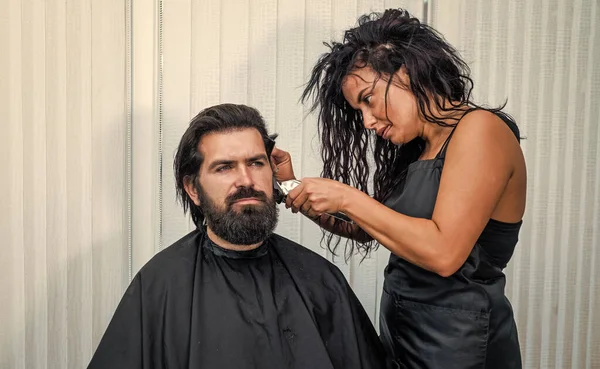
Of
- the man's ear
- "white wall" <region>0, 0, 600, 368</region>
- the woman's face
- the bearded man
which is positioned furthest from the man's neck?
"white wall" <region>0, 0, 600, 368</region>

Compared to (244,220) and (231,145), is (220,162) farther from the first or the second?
(244,220)

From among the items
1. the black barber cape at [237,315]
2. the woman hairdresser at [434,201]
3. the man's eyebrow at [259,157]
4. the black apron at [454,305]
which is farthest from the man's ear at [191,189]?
the black apron at [454,305]

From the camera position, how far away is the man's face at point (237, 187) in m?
1.88

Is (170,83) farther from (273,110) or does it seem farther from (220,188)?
(220,188)

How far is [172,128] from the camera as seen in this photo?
8.76ft

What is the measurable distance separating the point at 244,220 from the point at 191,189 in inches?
10.6

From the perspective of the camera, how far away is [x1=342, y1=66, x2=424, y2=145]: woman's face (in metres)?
1.79

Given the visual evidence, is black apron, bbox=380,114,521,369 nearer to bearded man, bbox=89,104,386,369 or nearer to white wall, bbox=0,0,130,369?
bearded man, bbox=89,104,386,369

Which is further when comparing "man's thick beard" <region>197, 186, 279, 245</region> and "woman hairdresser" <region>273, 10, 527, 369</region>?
"man's thick beard" <region>197, 186, 279, 245</region>

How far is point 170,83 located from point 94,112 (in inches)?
13.4

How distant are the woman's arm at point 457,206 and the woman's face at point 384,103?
0.53ft

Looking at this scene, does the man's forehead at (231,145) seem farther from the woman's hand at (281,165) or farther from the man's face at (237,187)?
the woman's hand at (281,165)

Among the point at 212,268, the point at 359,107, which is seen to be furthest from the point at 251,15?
the point at 212,268

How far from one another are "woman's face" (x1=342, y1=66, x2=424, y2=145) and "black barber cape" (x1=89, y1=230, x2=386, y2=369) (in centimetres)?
53
